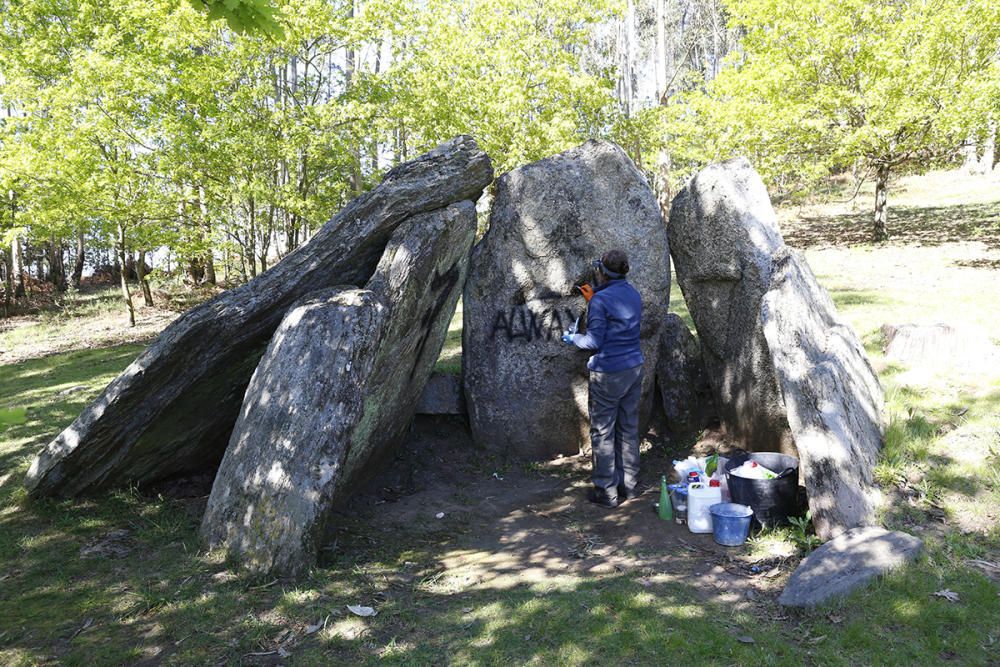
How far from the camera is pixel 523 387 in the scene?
7988 mm

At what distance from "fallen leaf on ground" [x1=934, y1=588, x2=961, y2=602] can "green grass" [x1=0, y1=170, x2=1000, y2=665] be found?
0.04 metres

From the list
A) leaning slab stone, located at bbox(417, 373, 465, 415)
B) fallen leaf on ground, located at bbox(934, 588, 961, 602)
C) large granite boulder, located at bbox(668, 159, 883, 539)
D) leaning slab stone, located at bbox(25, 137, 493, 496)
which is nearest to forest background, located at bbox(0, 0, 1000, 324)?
leaning slab stone, located at bbox(417, 373, 465, 415)

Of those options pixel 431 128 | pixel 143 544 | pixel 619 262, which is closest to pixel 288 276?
pixel 143 544

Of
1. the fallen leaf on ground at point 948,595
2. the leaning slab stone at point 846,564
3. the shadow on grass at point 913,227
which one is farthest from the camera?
the shadow on grass at point 913,227

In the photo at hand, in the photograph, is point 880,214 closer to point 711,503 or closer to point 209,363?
point 711,503

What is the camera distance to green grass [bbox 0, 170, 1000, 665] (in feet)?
12.5

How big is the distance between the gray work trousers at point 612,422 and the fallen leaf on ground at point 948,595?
2.91 metres

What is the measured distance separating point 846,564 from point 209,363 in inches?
209

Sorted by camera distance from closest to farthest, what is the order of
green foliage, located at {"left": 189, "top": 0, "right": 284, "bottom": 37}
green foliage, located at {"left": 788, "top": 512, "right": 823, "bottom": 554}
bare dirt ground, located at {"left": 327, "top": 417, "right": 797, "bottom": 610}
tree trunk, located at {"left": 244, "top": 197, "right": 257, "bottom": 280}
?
green foliage, located at {"left": 189, "top": 0, "right": 284, "bottom": 37} < bare dirt ground, located at {"left": 327, "top": 417, "right": 797, "bottom": 610} < green foliage, located at {"left": 788, "top": 512, "right": 823, "bottom": 554} < tree trunk, located at {"left": 244, "top": 197, "right": 257, "bottom": 280}

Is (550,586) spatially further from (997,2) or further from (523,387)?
(997,2)

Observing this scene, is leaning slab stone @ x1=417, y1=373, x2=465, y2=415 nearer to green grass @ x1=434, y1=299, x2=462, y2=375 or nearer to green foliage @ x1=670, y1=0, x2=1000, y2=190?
green grass @ x1=434, y1=299, x2=462, y2=375

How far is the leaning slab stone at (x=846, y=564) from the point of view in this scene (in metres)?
4.22

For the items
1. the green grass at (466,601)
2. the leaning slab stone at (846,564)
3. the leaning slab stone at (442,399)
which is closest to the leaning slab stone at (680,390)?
the green grass at (466,601)

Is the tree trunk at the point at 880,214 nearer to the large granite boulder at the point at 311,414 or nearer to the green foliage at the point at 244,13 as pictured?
the large granite boulder at the point at 311,414
